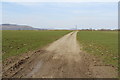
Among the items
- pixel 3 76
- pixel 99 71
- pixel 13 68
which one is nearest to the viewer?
pixel 3 76

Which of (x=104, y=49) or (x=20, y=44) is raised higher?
(x=20, y=44)

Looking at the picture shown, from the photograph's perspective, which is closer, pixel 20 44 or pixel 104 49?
pixel 104 49

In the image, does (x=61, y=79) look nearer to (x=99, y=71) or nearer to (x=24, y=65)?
(x=99, y=71)

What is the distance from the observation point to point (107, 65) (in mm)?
9414

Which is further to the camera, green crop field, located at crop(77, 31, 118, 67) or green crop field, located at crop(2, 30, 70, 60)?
green crop field, located at crop(2, 30, 70, 60)

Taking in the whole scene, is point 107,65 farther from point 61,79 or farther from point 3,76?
point 3,76

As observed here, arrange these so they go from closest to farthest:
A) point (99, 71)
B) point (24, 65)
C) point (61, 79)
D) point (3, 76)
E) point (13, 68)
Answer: point (61, 79) < point (3, 76) < point (99, 71) < point (13, 68) < point (24, 65)

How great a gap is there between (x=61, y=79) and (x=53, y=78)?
40cm

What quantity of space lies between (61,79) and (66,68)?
179cm

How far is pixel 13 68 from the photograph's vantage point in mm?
8766

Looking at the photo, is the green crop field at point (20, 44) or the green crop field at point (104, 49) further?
the green crop field at point (20, 44)

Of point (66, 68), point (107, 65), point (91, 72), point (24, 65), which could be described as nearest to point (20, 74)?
point (24, 65)

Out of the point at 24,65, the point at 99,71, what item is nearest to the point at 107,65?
the point at 99,71

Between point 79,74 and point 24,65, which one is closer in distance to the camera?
point 79,74
